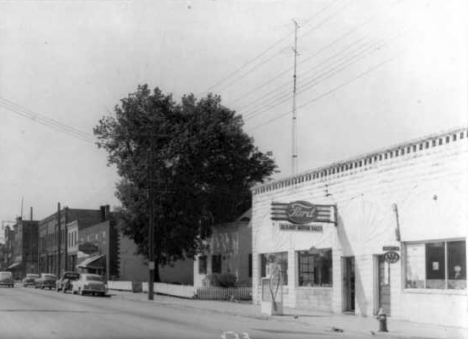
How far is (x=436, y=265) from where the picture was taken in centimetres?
2325

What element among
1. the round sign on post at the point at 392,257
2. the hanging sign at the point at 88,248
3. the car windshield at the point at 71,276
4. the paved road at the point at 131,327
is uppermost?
the hanging sign at the point at 88,248

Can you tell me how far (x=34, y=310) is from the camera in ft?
88.7

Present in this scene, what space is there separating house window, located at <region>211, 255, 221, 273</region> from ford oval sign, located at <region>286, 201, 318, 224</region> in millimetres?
20144

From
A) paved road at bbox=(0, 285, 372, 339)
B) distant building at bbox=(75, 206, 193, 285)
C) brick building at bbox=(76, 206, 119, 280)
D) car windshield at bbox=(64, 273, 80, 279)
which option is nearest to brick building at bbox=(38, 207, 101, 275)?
brick building at bbox=(76, 206, 119, 280)

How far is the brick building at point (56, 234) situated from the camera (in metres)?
86.9

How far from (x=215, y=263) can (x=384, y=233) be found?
79.5ft

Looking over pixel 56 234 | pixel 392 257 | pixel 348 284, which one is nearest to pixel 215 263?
pixel 348 284

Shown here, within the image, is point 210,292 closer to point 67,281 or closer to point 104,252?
point 67,281

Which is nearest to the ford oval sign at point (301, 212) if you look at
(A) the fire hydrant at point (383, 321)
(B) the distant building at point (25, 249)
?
(A) the fire hydrant at point (383, 321)

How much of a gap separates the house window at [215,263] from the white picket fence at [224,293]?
7081mm

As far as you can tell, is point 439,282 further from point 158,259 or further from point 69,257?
point 69,257

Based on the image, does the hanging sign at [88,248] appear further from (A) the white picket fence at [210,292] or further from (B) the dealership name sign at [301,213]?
(B) the dealership name sign at [301,213]

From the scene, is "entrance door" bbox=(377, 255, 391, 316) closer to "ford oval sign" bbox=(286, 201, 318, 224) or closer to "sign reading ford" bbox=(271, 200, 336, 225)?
"sign reading ford" bbox=(271, 200, 336, 225)

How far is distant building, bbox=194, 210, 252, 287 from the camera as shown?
4419 centimetres
